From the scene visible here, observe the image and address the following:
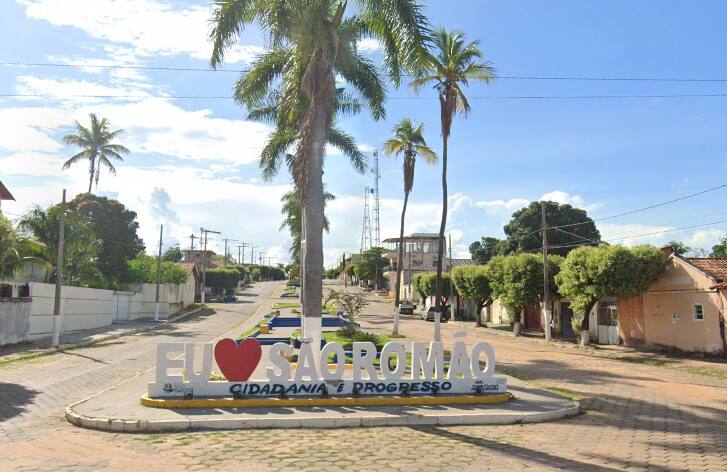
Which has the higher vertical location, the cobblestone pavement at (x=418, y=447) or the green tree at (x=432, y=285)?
the green tree at (x=432, y=285)

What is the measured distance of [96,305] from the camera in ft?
124

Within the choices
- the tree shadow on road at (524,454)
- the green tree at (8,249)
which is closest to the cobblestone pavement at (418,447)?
the tree shadow on road at (524,454)

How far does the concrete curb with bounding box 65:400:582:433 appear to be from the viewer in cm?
957

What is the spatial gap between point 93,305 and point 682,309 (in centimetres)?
3384

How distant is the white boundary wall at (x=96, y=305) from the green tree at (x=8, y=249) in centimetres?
266

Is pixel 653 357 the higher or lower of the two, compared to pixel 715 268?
lower

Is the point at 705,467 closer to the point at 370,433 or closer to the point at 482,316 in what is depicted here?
the point at 370,433

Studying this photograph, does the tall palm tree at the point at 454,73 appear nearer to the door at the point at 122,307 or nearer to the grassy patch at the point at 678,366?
the grassy patch at the point at 678,366

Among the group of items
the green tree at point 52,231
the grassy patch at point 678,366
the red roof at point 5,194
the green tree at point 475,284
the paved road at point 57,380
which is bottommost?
the grassy patch at point 678,366

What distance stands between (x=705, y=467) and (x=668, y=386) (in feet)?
30.8

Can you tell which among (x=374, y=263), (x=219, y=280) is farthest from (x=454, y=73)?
(x=374, y=263)

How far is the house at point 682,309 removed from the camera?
2353 centimetres

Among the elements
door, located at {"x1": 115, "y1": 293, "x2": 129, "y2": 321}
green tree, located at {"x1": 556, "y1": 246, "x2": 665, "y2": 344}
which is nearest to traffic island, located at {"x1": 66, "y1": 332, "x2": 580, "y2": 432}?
green tree, located at {"x1": 556, "y1": 246, "x2": 665, "y2": 344}

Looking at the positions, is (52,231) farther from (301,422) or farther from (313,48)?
(301,422)
